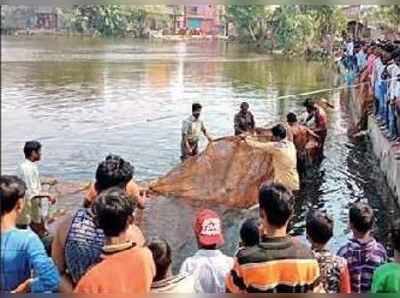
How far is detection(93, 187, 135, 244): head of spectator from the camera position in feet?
8.31

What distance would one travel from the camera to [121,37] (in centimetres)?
1506

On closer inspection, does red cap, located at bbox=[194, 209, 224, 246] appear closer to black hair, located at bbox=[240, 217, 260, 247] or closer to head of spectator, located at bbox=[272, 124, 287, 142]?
black hair, located at bbox=[240, 217, 260, 247]

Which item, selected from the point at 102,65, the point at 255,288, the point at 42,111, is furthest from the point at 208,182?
the point at 102,65

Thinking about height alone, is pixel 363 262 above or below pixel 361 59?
below

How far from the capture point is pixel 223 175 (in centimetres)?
733

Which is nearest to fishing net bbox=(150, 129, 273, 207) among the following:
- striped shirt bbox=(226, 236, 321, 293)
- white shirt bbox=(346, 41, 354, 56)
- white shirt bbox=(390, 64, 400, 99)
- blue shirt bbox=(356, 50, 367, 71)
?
white shirt bbox=(390, 64, 400, 99)

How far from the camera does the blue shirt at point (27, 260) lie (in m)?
2.54

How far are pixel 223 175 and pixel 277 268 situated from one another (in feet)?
15.8

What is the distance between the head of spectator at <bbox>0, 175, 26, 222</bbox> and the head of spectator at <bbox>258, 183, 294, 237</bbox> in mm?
881

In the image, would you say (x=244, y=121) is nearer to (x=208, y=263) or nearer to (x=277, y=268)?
(x=208, y=263)

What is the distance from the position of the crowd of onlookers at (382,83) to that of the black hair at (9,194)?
5603mm

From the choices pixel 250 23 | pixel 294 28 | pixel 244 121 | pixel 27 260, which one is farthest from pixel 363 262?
pixel 294 28

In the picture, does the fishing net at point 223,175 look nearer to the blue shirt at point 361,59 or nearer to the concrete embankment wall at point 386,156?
the concrete embankment wall at point 386,156

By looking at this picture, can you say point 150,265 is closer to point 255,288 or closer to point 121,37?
point 255,288
